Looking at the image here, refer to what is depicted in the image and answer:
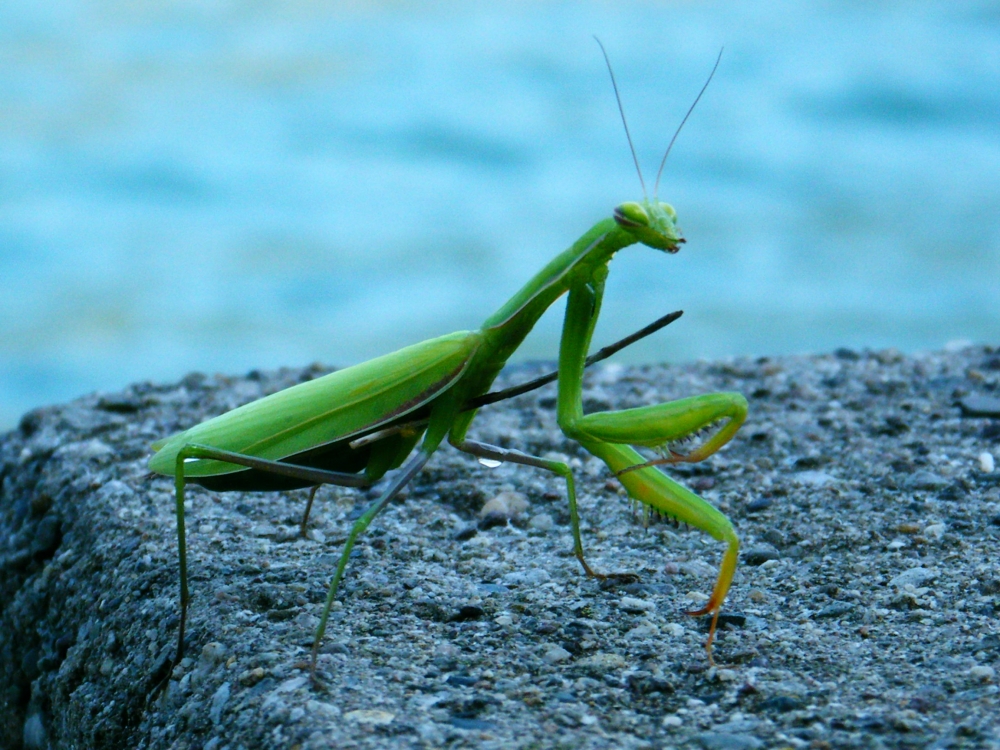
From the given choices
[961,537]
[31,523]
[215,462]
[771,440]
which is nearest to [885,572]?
[961,537]

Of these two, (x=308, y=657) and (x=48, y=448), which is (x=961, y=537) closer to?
(x=308, y=657)

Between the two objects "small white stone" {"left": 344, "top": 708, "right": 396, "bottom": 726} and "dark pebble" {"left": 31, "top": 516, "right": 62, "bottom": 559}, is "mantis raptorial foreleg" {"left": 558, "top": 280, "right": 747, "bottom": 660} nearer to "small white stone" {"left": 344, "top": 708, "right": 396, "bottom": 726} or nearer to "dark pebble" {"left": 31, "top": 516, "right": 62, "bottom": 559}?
"small white stone" {"left": 344, "top": 708, "right": 396, "bottom": 726}

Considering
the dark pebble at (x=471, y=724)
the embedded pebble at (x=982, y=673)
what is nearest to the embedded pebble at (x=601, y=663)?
the dark pebble at (x=471, y=724)

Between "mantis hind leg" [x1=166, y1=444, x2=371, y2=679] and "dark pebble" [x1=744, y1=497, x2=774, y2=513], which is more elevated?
"mantis hind leg" [x1=166, y1=444, x2=371, y2=679]

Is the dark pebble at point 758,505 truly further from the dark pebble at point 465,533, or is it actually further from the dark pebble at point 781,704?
the dark pebble at point 781,704

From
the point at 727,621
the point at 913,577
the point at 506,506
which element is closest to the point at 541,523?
the point at 506,506

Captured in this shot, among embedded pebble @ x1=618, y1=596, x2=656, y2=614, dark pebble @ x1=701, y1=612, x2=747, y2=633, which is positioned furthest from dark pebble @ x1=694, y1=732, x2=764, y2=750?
embedded pebble @ x1=618, y1=596, x2=656, y2=614
